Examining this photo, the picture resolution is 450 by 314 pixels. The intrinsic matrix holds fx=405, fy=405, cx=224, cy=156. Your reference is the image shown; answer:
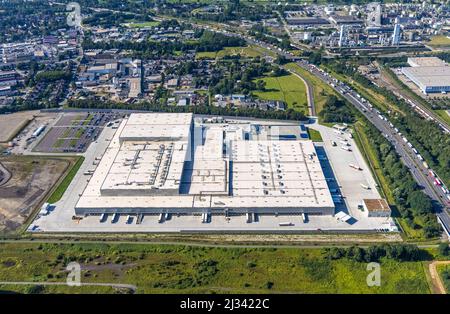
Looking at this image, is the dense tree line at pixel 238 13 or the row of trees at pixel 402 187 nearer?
the row of trees at pixel 402 187

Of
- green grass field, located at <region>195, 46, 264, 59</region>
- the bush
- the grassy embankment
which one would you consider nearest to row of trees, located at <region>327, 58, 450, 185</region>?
the grassy embankment

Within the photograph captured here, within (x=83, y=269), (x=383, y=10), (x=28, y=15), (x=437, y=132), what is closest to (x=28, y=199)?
(x=83, y=269)

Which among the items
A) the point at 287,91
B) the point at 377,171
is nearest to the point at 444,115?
the point at 377,171

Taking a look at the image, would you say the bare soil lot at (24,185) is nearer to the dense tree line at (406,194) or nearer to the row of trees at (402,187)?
the row of trees at (402,187)

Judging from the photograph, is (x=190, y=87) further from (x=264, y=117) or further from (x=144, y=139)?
(x=144, y=139)

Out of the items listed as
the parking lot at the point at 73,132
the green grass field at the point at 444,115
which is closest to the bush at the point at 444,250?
the green grass field at the point at 444,115
